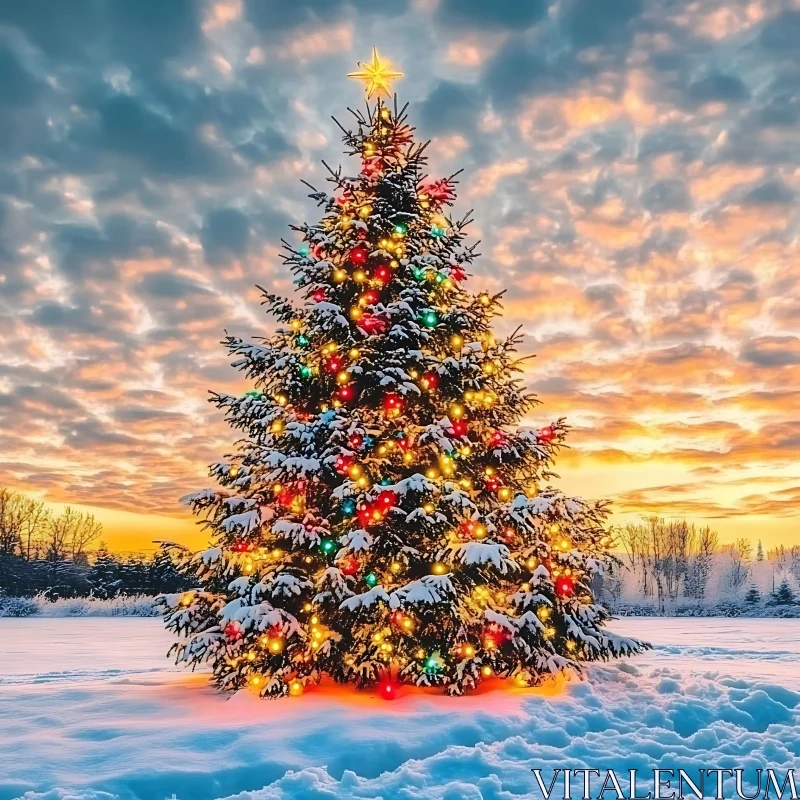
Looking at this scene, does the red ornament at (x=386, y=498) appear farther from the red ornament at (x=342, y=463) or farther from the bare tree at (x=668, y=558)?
the bare tree at (x=668, y=558)

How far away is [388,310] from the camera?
10.4 metres

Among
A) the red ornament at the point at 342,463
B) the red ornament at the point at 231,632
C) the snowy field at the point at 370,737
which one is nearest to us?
the snowy field at the point at 370,737

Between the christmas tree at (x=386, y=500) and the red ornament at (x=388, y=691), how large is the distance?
21 cm

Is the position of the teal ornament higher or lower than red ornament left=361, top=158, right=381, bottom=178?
lower

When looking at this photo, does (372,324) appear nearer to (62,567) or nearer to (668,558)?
(62,567)

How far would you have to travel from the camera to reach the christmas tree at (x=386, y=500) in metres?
9.34

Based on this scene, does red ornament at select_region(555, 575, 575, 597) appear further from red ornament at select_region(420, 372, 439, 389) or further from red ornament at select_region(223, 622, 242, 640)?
red ornament at select_region(223, 622, 242, 640)

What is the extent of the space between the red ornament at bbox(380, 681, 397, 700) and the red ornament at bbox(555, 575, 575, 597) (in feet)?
9.23

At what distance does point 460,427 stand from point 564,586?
2849mm

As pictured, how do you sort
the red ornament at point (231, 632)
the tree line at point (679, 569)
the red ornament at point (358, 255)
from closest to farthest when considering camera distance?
the red ornament at point (231, 632), the red ornament at point (358, 255), the tree line at point (679, 569)

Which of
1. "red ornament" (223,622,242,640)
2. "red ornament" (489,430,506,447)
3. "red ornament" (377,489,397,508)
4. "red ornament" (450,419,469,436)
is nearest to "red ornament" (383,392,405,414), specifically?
"red ornament" (450,419,469,436)

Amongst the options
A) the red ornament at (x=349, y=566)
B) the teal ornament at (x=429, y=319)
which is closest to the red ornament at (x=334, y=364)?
the teal ornament at (x=429, y=319)

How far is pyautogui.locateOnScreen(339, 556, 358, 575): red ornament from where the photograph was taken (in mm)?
9445

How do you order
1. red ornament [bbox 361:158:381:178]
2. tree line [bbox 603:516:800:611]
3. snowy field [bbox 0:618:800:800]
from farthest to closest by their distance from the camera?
tree line [bbox 603:516:800:611], red ornament [bbox 361:158:381:178], snowy field [bbox 0:618:800:800]
